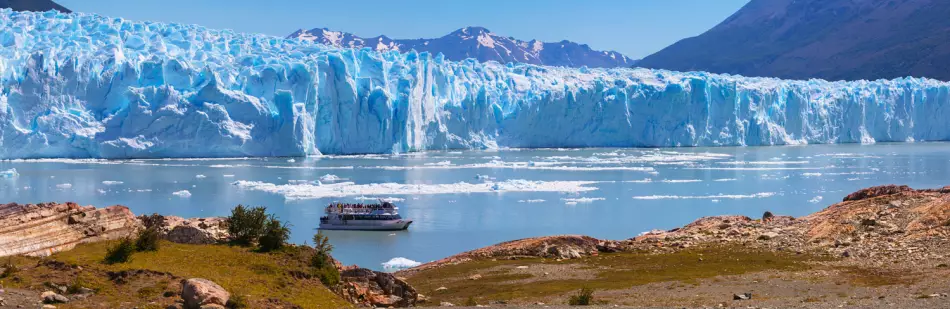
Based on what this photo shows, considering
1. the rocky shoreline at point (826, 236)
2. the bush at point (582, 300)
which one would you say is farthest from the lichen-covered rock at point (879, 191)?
the bush at point (582, 300)

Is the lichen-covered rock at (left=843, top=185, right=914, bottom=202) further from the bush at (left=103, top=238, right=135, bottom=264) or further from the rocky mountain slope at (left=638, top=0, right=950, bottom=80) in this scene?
the rocky mountain slope at (left=638, top=0, right=950, bottom=80)

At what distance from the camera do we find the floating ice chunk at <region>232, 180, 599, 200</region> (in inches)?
1139

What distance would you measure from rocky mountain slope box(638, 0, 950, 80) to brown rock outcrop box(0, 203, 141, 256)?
343 feet

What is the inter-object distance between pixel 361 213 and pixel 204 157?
1047 inches

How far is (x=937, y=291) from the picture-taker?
9.01 meters

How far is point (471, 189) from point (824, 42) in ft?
369

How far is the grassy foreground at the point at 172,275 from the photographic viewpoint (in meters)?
7.11

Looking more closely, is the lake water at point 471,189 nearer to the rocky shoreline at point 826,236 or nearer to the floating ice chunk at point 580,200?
the floating ice chunk at point 580,200

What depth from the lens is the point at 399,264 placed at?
16391mm

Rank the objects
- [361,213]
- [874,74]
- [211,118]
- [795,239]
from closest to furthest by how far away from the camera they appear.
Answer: [795,239]
[361,213]
[211,118]
[874,74]

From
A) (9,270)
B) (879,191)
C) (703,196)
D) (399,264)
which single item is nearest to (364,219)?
(399,264)

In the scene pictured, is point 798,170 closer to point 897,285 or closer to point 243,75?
point 243,75

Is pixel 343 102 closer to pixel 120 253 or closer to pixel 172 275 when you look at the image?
pixel 120 253

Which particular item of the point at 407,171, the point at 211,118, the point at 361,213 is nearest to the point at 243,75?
the point at 211,118
